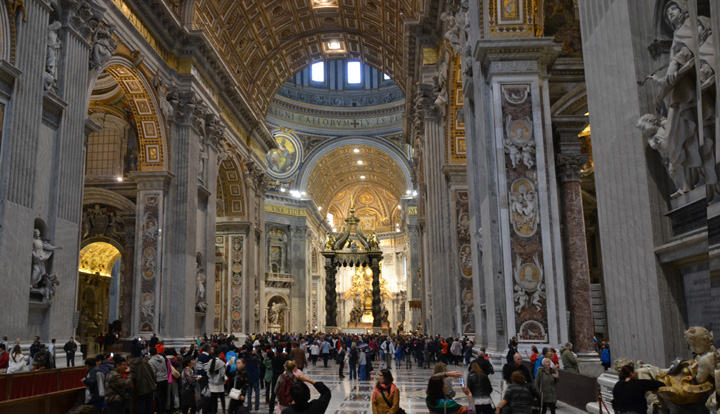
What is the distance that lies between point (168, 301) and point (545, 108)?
13072 mm

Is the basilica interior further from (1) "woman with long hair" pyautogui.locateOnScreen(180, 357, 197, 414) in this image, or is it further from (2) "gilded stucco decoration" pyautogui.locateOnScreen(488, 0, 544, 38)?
(1) "woman with long hair" pyautogui.locateOnScreen(180, 357, 197, 414)

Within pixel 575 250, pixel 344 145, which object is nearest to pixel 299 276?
pixel 344 145

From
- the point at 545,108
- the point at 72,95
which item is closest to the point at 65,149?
the point at 72,95

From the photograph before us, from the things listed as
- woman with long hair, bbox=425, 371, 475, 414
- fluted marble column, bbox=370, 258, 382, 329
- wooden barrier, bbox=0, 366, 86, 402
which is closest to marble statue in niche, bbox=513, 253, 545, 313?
woman with long hair, bbox=425, 371, 475, 414

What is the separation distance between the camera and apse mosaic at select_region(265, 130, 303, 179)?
143 ft

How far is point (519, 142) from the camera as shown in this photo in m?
9.71

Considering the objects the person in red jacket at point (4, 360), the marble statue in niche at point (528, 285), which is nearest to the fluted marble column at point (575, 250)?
the marble statue in niche at point (528, 285)

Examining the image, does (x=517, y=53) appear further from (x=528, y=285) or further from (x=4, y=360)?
(x=4, y=360)

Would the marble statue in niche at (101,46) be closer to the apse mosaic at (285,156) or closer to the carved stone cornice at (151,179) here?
the carved stone cornice at (151,179)

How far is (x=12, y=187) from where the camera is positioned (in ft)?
35.3

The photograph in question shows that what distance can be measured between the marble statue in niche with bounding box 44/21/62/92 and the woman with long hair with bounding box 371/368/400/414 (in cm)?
1019

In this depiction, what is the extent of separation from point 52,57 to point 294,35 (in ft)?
60.5

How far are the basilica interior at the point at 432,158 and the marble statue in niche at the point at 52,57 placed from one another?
0.05m

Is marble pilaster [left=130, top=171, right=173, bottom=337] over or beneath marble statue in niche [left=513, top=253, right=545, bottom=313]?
over
